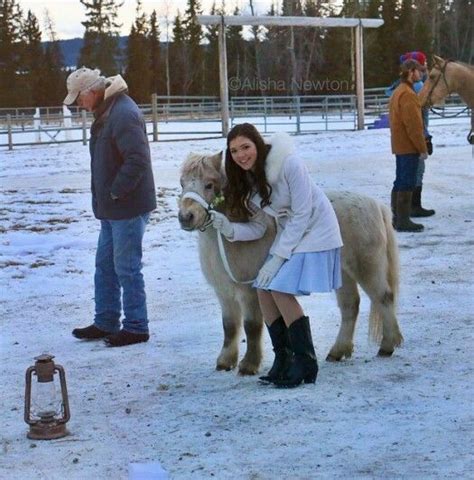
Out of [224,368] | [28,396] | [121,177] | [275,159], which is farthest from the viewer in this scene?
[121,177]

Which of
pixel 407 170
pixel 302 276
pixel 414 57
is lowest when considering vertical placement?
pixel 302 276

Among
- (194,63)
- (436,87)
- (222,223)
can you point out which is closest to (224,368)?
(222,223)

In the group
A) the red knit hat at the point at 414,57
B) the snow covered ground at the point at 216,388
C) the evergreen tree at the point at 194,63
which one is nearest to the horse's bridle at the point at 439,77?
the red knit hat at the point at 414,57

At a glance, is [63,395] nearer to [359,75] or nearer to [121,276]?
[121,276]

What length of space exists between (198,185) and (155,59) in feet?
186

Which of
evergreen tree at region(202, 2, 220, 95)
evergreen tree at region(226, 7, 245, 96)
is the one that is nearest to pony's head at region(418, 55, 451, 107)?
evergreen tree at region(202, 2, 220, 95)

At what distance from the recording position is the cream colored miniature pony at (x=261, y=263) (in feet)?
14.4

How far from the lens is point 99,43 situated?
5784cm

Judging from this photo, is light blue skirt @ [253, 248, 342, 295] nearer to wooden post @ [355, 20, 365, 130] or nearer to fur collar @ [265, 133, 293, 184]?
fur collar @ [265, 133, 293, 184]

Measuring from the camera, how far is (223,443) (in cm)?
374

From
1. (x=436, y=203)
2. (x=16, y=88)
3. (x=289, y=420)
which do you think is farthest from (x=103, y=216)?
(x=16, y=88)

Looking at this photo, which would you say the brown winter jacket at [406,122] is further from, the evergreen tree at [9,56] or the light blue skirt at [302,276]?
the evergreen tree at [9,56]

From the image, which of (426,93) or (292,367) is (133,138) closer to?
(292,367)

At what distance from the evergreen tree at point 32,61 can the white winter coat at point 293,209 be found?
47.4 meters
